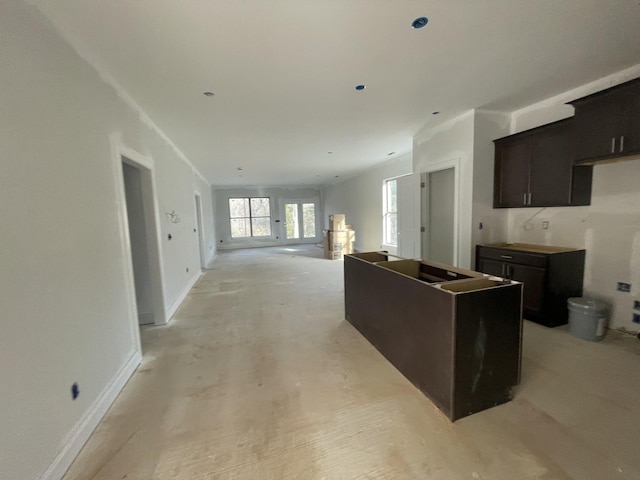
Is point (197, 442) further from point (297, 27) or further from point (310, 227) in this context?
point (310, 227)

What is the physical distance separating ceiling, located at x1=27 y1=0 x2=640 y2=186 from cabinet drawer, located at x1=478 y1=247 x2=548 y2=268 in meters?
1.79

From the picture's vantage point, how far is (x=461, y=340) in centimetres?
169

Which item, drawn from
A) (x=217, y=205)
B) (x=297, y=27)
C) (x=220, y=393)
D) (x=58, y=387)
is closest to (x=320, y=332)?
(x=220, y=393)

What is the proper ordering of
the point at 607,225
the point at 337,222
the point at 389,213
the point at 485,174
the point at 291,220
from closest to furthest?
the point at 607,225 → the point at 485,174 → the point at 389,213 → the point at 337,222 → the point at 291,220

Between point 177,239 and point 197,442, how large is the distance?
3327 mm

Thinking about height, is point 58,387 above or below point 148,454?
above

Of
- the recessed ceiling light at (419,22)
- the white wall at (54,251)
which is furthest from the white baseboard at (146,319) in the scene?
the recessed ceiling light at (419,22)

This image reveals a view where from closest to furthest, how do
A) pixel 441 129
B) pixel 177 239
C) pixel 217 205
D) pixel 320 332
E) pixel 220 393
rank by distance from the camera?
pixel 220 393 → pixel 320 332 → pixel 441 129 → pixel 177 239 → pixel 217 205

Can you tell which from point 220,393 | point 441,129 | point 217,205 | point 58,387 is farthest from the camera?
point 217,205

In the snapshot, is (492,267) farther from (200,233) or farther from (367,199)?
(200,233)

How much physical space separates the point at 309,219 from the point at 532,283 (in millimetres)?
9097

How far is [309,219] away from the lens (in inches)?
453

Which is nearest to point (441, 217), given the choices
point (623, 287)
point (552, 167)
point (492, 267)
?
point (492, 267)

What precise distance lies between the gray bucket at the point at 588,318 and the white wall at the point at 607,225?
0.26 m
